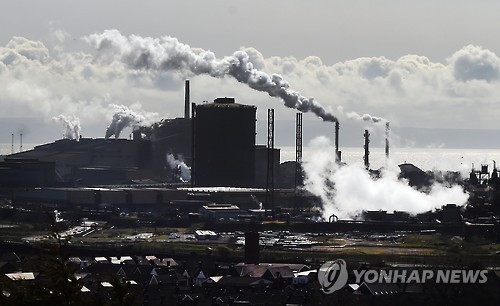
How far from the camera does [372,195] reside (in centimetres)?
13800

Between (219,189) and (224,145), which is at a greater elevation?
(224,145)

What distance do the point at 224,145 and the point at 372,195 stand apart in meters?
35.4

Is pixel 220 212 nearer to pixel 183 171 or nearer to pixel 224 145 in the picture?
pixel 224 145

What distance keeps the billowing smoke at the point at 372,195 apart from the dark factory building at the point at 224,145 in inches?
624

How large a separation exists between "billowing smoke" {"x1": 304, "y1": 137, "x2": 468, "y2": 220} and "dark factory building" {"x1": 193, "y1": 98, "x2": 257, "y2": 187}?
15.9m

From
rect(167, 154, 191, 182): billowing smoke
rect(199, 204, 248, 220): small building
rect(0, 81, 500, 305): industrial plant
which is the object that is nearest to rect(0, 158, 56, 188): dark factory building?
rect(0, 81, 500, 305): industrial plant

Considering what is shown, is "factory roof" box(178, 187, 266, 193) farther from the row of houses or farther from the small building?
the row of houses

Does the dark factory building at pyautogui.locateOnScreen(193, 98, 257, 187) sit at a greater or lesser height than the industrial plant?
greater

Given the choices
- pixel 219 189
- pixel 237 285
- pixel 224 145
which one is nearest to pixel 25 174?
pixel 219 189

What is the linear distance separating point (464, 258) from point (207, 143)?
88.3 meters

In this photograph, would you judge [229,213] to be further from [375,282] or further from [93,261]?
[375,282]

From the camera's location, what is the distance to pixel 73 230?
116312 mm

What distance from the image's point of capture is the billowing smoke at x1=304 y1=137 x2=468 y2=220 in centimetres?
13250

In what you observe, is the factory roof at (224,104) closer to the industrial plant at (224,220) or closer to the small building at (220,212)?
the industrial plant at (224,220)
